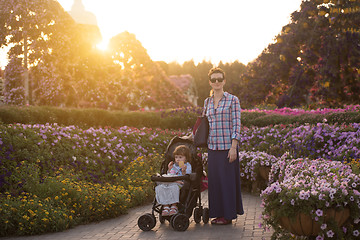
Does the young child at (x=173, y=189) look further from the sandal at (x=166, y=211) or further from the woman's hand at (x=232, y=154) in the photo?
the woman's hand at (x=232, y=154)

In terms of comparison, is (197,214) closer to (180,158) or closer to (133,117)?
(180,158)

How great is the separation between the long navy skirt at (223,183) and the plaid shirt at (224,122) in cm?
13

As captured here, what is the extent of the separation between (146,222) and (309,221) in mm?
2561

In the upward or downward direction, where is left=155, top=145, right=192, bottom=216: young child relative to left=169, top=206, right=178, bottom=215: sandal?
upward

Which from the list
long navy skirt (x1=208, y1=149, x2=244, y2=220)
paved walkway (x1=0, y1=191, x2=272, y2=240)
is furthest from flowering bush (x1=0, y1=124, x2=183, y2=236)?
long navy skirt (x1=208, y1=149, x2=244, y2=220)

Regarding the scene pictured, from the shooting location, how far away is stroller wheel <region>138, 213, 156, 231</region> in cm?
634

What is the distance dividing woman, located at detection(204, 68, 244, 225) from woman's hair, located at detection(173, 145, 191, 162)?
1.42 ft

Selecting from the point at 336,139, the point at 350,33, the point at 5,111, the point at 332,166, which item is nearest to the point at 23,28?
the point at 5,111

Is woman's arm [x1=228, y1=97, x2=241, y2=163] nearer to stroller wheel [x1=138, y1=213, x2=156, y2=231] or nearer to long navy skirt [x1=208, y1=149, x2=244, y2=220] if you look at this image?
long navy skirt [x1=208, y1=149, x2=244, y2=220]

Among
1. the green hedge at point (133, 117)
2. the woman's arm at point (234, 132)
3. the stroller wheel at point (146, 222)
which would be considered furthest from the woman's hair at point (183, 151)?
the green hedge at point (133, 117)

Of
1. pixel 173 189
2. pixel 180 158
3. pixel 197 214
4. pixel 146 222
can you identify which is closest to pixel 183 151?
pixel 180 158

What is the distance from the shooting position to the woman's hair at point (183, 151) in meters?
6.59

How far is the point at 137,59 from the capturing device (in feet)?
100

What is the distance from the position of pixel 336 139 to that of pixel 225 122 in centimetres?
417
